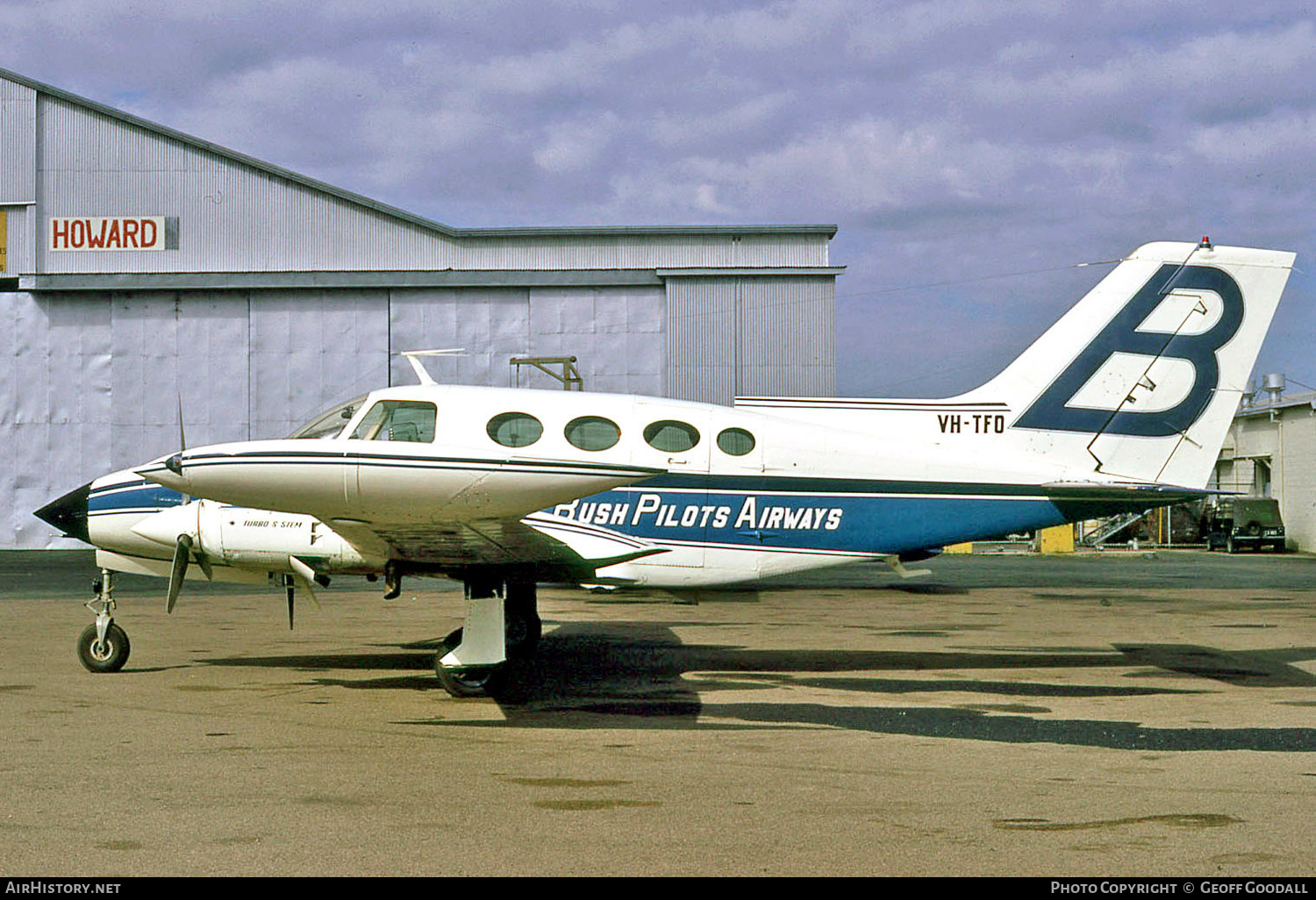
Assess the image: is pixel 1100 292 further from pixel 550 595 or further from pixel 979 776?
pixel 550 595

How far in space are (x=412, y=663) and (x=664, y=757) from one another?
15.8 feet

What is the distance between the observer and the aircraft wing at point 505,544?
8344 millimetres

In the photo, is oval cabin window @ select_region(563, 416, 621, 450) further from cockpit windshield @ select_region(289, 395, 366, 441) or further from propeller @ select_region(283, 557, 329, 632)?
propeller @ select_region(283, 557, 329, 632)

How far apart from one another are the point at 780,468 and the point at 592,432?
1747 millimetres

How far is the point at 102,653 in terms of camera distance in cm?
1018

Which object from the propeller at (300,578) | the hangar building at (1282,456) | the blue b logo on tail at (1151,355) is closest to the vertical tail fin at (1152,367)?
the blue b logo on tail at (1151,355)

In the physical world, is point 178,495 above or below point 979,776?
above

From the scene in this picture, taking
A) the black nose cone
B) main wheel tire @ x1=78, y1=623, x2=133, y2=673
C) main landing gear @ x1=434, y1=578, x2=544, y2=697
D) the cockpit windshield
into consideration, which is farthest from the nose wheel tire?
the black nose cone

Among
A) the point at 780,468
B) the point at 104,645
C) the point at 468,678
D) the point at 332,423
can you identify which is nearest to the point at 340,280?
the point at 104,645

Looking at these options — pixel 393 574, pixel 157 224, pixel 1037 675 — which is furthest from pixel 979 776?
pixel 157 224

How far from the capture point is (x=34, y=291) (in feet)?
91.1

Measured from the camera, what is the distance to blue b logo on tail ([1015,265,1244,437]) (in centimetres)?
1079

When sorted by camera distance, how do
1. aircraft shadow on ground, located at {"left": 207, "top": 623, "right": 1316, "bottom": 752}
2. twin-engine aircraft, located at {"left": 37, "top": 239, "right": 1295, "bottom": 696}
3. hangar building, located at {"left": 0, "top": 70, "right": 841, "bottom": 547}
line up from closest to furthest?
aircraft shadow on ground, located at {"left": 207, "top": 623, "right": 1316, "bottom": 752}
twin-engine aircraft, located at {"left": 37, "top": 239, "right": 1295, "bottom": 696}
hangar building, located at {"left": 0, "top": 70, "right": 841, "bottom": 547}

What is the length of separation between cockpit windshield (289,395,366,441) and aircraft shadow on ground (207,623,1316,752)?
216 centimetres
